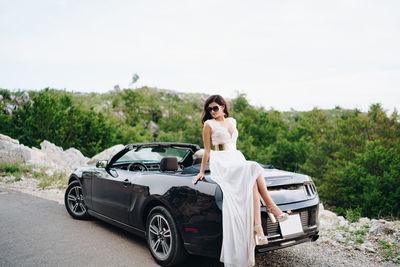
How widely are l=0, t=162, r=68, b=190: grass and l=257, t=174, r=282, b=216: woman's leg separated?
771cm

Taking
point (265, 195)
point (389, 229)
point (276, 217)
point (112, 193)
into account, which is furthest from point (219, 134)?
point (389, 229)

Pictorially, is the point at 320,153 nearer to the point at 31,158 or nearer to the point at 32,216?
the point at 31,158

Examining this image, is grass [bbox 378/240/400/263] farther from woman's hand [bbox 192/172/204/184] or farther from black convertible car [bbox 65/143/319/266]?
woman's hand [bbox 192/172/204/184]

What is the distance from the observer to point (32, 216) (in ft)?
18.2

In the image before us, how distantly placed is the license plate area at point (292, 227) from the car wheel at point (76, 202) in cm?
368

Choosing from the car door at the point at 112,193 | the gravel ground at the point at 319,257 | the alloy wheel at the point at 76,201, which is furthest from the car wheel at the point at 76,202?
the gravel ground at the point at 319,257

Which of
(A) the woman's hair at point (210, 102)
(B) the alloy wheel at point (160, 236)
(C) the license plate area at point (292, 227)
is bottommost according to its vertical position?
(B) the alloy wheel at point (160, 236)

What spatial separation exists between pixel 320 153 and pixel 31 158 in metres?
29.1

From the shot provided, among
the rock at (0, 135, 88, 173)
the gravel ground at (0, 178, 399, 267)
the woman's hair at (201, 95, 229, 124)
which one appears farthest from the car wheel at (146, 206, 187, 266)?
the rock at (0, 135, 88, 173)

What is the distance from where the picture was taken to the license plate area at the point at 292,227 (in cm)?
301

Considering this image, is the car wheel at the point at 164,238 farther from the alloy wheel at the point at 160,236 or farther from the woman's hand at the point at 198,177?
the woman's hand at the point at 198,177

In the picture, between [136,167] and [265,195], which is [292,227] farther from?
[136,167]

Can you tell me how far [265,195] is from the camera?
9.87ft

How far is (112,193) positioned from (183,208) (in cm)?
162
